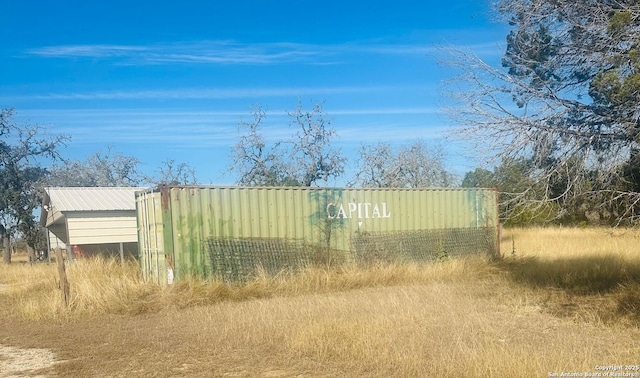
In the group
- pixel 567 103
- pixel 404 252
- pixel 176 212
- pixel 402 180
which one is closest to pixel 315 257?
pixel 404 252

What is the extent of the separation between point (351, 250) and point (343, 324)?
6760 mm

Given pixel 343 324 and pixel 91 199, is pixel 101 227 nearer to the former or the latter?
pixel 91 199

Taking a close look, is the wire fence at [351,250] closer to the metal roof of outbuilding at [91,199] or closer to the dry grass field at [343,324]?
the dry grass field at [343,324]

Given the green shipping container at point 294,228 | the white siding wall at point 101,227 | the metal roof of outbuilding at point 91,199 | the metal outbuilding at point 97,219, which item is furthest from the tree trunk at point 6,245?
the green shipping container at point 294,228

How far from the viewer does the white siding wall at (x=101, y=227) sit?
18.3 m

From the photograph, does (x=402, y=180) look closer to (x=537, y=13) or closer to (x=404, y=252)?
(x=404, y=252)

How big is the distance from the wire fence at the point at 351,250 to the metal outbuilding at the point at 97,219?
6.35 m

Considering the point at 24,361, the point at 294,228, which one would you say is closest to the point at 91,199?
the point at 294,228

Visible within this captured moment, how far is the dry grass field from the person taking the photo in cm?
642

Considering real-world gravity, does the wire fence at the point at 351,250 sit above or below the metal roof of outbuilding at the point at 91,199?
below

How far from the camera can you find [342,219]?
1491 cm

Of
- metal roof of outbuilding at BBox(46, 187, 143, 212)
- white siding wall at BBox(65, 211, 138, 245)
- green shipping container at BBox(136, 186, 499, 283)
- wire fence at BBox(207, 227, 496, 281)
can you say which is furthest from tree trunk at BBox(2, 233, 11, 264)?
wire fence at BBox(207, 227, 496, 281)

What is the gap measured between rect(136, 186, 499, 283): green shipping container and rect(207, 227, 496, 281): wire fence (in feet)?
0.08

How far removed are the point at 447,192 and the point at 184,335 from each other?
10.3 meters
